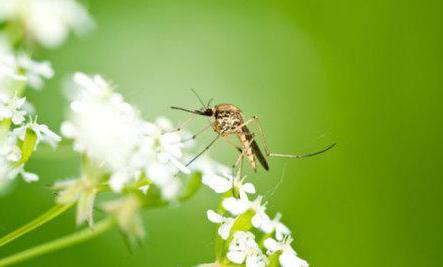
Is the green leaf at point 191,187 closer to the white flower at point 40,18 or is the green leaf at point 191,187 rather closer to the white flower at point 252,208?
the white flower at point 252,208

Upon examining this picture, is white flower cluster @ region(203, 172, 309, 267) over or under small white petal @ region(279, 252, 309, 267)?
over

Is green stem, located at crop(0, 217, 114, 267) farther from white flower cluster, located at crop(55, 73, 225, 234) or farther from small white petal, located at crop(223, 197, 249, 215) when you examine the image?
small white petal, located at crop(223, 197, 249, 215)

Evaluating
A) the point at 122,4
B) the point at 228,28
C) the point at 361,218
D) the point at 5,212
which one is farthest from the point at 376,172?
the point at 5,212

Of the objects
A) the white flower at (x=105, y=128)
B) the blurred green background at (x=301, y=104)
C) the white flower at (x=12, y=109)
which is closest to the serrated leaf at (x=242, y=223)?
the white flower at (x=105, y=128)

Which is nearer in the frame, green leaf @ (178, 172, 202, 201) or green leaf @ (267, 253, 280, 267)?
green leaf @ (178, 172, 202, 201)

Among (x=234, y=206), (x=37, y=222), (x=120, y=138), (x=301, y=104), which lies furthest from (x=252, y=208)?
(x=301, y=104)

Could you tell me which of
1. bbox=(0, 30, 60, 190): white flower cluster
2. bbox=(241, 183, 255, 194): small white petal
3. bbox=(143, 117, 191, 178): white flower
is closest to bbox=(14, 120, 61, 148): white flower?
bbox=(0, 30, 60, 190): white flower cluster
